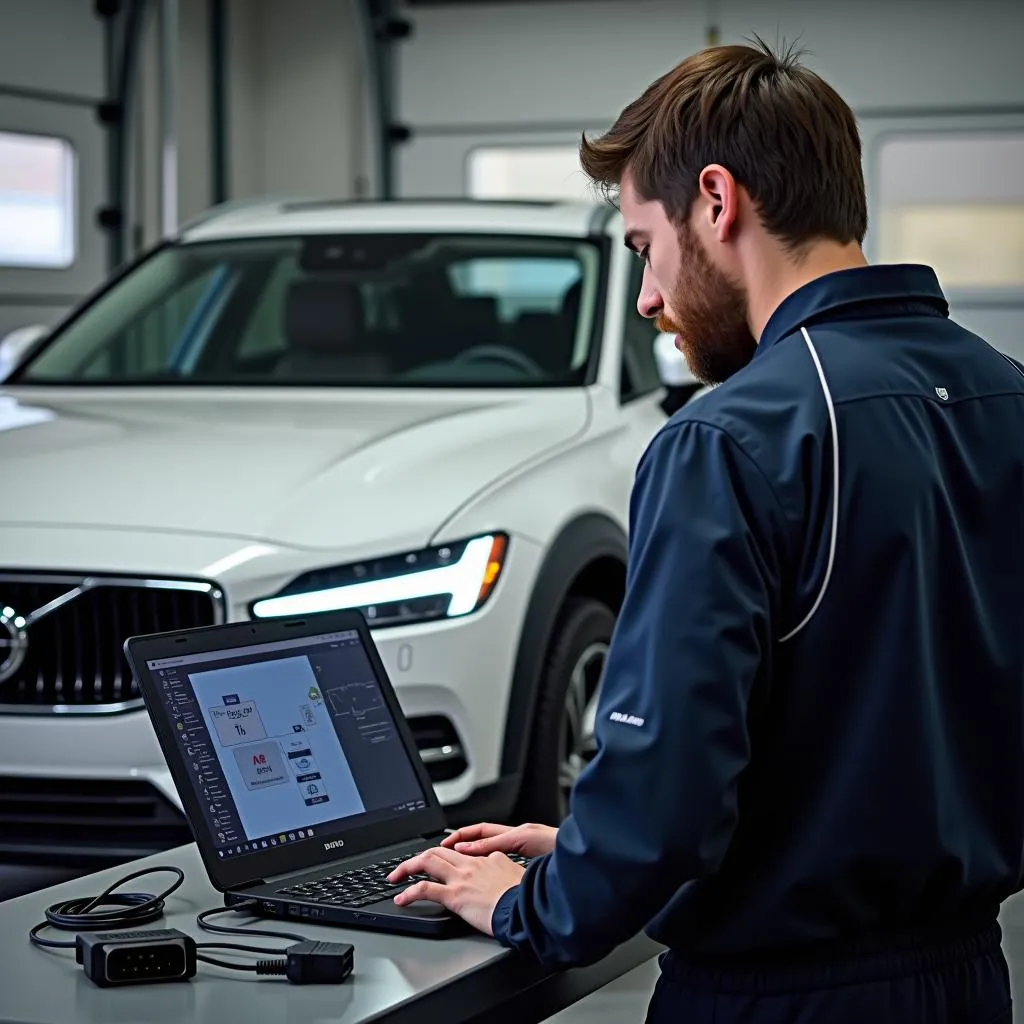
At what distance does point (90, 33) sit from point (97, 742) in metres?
6.39

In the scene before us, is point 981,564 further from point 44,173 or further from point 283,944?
point 44,173

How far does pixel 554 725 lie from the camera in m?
4.11

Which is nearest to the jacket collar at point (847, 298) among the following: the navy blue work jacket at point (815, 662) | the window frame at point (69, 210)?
the navy blue work jacket at point (815, 662)

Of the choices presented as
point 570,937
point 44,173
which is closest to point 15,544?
point 570,937

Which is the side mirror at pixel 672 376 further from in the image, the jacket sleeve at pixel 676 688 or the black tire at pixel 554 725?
the jacket sleeve at pixel 676 688

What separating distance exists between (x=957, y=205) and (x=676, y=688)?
8.49 m

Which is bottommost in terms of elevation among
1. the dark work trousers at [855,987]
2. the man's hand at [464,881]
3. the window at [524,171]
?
the dark work trousers at [855,987]

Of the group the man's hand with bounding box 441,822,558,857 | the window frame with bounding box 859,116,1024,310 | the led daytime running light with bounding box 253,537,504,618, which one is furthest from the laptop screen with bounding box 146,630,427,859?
the window frame with bounding box 859,116,1024,310

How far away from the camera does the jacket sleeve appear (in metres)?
1.62

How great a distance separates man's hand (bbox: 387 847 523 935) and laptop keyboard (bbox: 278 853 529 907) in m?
0.03

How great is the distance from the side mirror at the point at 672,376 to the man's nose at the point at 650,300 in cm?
281

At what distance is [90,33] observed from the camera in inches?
367

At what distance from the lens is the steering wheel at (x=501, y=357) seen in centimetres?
493

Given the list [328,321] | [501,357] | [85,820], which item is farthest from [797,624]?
[328,321]
